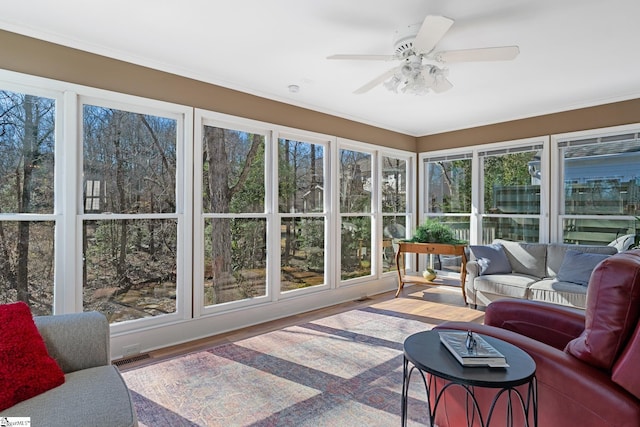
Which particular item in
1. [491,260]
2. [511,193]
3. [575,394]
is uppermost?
[511,193]

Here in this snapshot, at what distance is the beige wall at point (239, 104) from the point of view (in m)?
2.66

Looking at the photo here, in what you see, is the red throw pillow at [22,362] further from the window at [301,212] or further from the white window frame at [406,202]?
the white window frame at [406,202]

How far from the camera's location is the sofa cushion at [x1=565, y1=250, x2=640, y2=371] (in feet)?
4.37

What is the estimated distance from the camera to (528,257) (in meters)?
4.46

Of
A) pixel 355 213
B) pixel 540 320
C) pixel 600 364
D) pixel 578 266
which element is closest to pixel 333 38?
pixel 540 320

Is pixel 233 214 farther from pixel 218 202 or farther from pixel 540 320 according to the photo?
pixel 540 320

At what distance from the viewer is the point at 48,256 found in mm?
2740

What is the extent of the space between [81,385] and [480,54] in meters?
2.95

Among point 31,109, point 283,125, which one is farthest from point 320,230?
point 31,109

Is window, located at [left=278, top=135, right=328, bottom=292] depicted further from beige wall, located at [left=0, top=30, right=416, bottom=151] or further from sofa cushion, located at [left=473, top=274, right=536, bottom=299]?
sofa cushion, located at [left=473, top=274, right=536, bottom=299]

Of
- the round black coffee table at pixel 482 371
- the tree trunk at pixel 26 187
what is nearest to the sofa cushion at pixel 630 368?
the round black coffee table at pixel 482 371

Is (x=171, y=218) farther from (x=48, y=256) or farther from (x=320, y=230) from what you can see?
(x=320, y=230)

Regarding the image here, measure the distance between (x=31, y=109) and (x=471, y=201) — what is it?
215 inches

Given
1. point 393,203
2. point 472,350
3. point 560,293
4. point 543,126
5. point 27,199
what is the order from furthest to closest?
point 393,203, point 543,126, point 560,293, point 27,199, point 472,350
